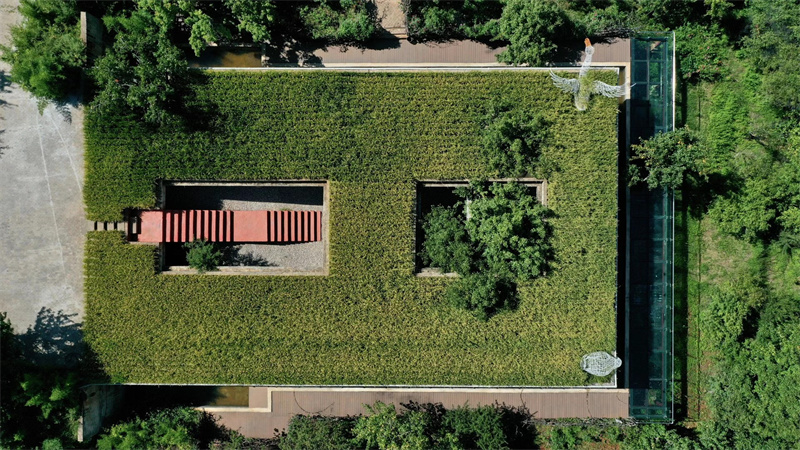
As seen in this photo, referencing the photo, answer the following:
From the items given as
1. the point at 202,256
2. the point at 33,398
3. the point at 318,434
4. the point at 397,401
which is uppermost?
the point at 202,256

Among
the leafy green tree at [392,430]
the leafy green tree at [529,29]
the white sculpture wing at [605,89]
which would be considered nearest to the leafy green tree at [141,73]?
the leafy green tree at [529,29]

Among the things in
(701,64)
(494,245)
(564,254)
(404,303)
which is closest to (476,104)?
(494,245)

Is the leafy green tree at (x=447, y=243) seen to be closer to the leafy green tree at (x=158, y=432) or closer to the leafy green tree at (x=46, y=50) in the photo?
the leafy green tree at (x=158, y=432)

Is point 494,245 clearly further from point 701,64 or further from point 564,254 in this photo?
point 701,64

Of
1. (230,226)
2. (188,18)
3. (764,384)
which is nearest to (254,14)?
(188,18)

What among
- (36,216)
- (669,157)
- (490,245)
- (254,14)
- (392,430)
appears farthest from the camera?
(669,157)

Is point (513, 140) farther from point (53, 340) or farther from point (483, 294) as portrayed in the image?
point (53, 340)
